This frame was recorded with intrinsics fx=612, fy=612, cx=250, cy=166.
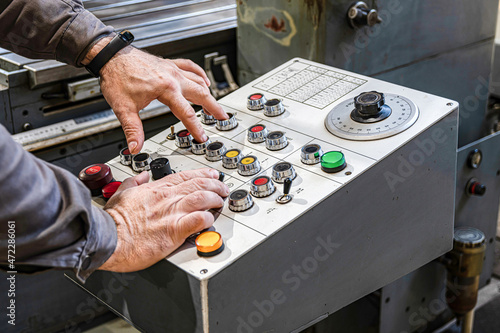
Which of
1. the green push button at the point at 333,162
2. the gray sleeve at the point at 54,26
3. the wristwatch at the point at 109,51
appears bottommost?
the green push button at the point at 333,162

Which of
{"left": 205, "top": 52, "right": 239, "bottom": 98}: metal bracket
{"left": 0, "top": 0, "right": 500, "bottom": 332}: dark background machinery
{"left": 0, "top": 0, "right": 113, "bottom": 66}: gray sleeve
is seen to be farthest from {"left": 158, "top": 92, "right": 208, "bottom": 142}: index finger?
{"left": 205, "top": 52, "right": 239, "bottom": 98}: metal bracket

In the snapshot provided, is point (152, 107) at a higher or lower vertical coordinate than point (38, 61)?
lower

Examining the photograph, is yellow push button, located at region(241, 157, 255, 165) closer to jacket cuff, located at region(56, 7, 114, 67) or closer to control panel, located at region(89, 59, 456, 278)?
control panel, located at region(89, 59, 456, 278)

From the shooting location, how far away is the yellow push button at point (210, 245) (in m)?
1.01

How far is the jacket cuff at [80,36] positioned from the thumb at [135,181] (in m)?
0.35

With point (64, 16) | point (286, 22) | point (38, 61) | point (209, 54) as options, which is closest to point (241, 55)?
point (209, 54)

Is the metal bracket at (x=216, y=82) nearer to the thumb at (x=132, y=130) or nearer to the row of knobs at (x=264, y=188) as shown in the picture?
the thumb at (x=132, y=130)

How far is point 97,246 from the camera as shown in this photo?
0.98 m

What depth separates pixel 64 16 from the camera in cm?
137

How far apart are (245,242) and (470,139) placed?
1.41m

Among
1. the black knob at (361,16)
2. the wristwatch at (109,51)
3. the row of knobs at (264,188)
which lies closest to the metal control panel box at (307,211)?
the row of knobs at (264,188)

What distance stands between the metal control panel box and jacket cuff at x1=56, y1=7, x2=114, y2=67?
0.84ft

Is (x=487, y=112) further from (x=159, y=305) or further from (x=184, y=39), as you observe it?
(x=159, y=305)

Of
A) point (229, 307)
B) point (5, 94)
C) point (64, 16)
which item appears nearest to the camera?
point (229, 307)
